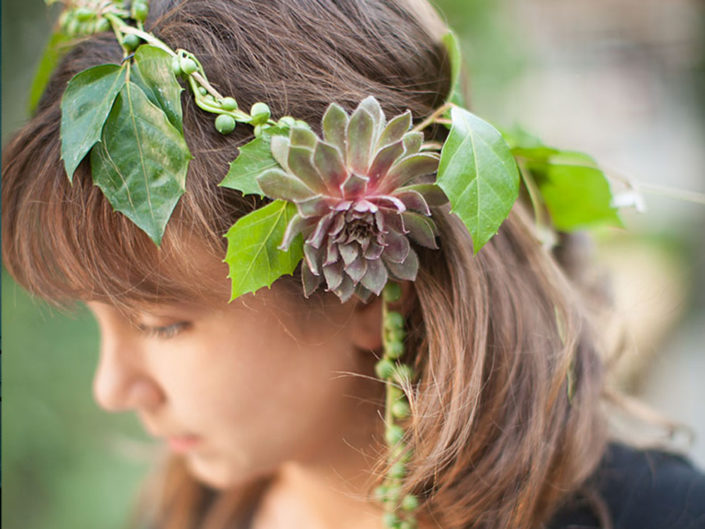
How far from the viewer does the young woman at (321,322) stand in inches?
30.8

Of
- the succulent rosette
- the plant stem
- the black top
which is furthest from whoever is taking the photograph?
the black top

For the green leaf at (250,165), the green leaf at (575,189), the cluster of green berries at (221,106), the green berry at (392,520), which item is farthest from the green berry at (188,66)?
the green berry at (392,520)

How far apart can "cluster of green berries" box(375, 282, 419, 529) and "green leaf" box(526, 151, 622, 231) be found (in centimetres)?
35

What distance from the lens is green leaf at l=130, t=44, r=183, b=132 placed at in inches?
28.7

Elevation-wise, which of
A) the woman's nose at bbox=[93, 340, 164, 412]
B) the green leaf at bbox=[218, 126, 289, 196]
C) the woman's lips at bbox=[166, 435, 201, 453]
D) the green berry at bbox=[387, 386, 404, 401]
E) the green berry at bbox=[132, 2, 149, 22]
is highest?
the green berry at bbox=[132, 2, 149, 22]

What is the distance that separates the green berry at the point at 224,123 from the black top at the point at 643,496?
817mm

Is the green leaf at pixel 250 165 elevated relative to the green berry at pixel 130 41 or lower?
lower

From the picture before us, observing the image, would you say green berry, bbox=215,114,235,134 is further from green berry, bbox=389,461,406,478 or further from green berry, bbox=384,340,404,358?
green berry, bbox=389,461,406,478

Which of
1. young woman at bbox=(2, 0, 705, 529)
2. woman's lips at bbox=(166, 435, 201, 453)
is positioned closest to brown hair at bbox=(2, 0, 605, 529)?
young woman at bbox=(2, 0, 705, 529)

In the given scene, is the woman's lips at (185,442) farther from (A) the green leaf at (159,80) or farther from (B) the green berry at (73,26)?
(B) the green berry at (73,26)

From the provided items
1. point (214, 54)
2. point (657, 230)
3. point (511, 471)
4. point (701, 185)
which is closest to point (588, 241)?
point (511, 471)

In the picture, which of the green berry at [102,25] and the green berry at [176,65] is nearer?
the green berry at [176,65]

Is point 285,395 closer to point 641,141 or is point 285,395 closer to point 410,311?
point 410,311

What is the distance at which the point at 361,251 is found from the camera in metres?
0.71
